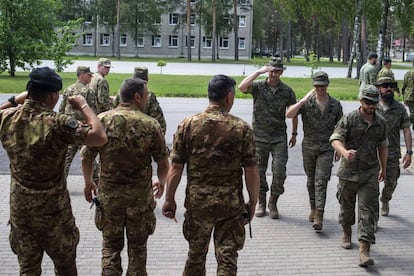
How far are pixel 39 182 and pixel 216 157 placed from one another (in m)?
1.39

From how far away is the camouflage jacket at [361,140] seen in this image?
5.91 m

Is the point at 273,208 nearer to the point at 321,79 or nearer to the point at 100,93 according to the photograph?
the point at 321,79

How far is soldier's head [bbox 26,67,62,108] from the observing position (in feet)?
12.8

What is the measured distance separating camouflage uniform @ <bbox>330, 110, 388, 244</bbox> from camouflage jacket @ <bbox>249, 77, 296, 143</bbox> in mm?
1466

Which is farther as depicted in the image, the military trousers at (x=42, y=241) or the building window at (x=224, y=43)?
the building window at (x=224, y=43)

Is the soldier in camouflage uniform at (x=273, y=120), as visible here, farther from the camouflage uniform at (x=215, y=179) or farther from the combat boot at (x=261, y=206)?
the camouflage uniform at (x=215, y=179)

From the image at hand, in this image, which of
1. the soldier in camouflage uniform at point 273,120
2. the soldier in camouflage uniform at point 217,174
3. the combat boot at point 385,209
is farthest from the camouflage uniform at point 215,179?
the combat boot at point 385,209

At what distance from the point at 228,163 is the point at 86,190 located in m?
1.38

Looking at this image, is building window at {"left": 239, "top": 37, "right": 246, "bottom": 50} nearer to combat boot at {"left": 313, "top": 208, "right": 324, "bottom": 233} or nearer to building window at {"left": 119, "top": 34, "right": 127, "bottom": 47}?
building window at {"left": 119, "top": 34, "right": 127, "bottom": 47}

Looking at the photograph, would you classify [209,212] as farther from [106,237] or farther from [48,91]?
[48,91]

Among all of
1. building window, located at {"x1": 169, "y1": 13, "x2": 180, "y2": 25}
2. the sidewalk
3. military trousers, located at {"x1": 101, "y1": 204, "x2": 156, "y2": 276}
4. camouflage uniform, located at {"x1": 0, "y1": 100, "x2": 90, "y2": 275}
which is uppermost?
building window, located at {"x1": 169, "y1": 13, "x2": 180, "y2": 25}

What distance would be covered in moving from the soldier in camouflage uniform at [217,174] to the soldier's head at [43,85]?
3.57ft

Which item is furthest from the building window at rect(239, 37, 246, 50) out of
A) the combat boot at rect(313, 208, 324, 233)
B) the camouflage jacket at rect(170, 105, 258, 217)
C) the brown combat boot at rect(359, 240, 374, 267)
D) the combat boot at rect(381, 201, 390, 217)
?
the camouflage jacket at rect(170, 105, 258, 217)

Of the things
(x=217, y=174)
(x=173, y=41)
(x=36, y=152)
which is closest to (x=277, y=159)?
(x=217, y=174)
